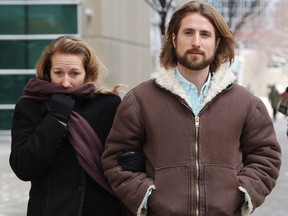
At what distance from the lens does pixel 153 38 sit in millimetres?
28953

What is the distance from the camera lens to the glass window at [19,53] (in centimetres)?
1631

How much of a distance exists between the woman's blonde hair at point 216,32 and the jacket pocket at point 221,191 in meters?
0.51

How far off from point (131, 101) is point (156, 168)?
328 millimetres

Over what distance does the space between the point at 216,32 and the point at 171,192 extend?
76 centimetres

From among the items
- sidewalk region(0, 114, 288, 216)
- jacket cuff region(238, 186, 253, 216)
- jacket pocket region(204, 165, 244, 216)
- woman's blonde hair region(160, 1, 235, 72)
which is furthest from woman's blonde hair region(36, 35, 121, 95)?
sidewalk region(0, 114, 288, 216)

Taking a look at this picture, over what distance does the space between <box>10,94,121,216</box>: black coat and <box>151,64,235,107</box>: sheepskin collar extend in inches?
15.4

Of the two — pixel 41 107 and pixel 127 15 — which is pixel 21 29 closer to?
pixel 127 15

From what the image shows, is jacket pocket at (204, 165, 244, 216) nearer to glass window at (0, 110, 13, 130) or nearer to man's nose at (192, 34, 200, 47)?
man's nose at (192, 34, 200, 47)

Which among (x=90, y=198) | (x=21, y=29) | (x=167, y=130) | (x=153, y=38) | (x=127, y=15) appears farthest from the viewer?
(x=153, y=38)

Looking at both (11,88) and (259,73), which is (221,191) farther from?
(259,73)

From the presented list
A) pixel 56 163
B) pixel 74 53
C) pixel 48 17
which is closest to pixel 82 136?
pixel 56 163

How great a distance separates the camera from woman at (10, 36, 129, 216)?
9.39ft

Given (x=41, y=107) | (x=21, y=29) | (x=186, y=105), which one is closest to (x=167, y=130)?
(x=186, y=105)

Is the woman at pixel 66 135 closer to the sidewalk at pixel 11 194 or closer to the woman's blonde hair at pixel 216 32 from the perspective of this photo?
the woman's blonde hair at pixel 216 32
